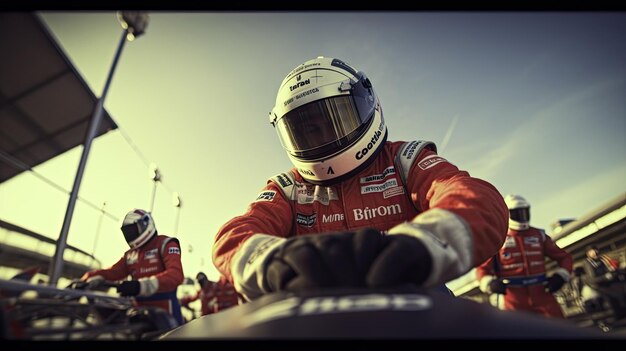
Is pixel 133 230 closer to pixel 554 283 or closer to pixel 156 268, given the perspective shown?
pixel 156 268

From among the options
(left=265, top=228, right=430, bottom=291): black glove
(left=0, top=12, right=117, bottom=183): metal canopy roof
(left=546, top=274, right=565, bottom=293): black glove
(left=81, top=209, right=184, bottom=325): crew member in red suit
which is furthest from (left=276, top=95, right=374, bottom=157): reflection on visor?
(left=0, top=12, right=117, bottom=183): metal canopy roof

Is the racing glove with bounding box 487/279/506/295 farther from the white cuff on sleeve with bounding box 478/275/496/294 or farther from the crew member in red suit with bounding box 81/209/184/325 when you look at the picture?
the crew member in red suit with bounding box 81/209/184/325

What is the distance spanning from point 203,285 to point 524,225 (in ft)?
23.0

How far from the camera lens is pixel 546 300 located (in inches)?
132

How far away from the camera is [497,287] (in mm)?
3389

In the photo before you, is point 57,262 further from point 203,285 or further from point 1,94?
point 203,285

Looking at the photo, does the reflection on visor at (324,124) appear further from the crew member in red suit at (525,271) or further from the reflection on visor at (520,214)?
the reflection on visor at (520,214)

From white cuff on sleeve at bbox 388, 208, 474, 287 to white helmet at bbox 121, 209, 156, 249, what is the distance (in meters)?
3.76

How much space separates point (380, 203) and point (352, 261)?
2.71 ft

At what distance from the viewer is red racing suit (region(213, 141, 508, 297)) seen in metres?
0.81

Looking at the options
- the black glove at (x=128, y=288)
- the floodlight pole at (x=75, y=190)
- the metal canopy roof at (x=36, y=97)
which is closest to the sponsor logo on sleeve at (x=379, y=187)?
the black glove at (x=128, y=288)

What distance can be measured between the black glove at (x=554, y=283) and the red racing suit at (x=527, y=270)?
0.05m

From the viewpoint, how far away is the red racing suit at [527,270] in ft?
11.1

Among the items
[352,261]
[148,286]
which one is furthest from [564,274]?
[148,286]
